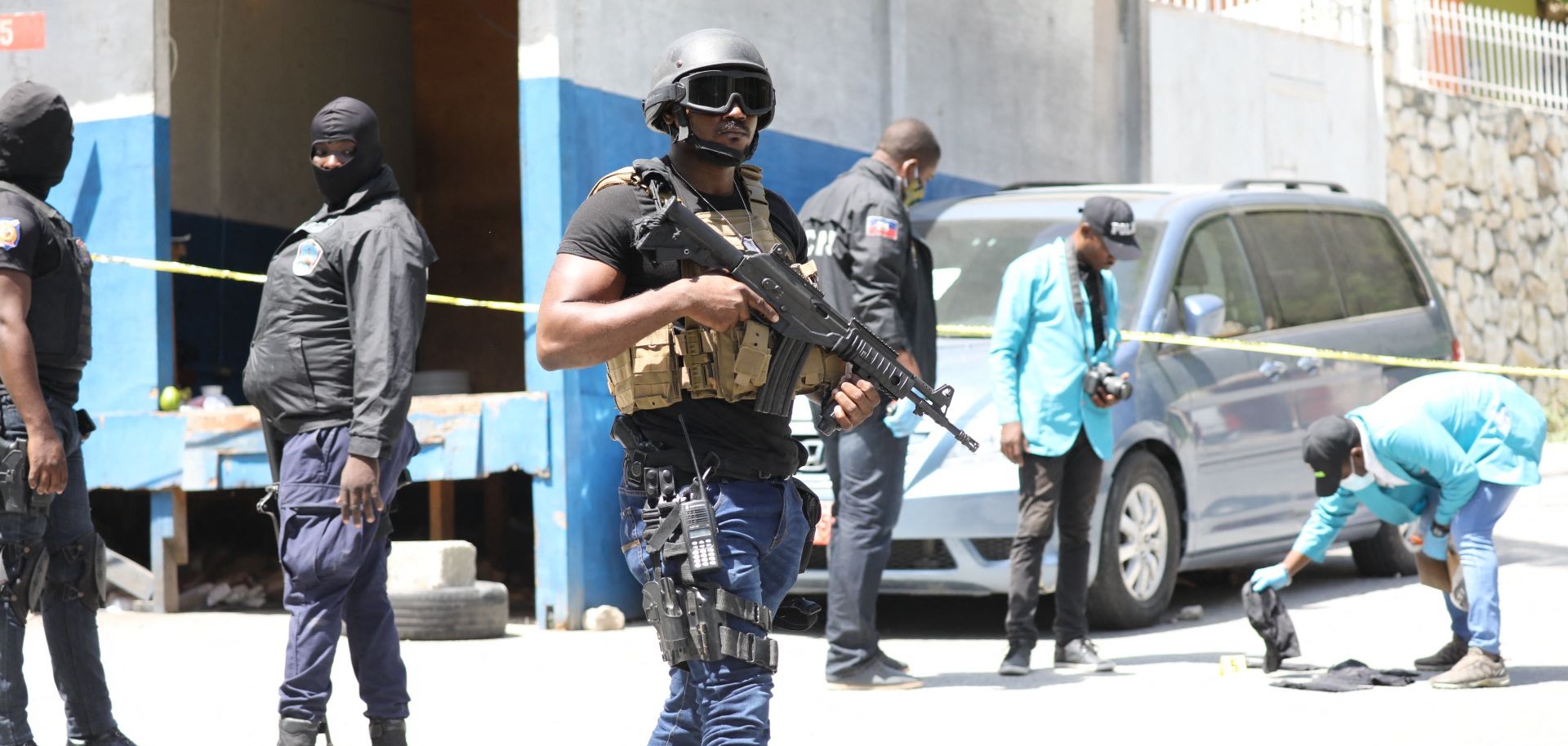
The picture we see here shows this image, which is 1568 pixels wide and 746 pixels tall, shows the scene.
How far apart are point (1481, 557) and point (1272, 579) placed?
27.5 inches

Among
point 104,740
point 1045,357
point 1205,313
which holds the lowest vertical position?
point 104,740

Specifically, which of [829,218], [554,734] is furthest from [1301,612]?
[554,734]

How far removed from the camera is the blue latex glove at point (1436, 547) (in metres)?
6.41

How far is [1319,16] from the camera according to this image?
15641mm

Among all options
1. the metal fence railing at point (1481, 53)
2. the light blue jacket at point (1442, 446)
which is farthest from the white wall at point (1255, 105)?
the light blue jacket at point (1442, 446)

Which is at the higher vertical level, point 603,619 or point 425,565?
point 425,565

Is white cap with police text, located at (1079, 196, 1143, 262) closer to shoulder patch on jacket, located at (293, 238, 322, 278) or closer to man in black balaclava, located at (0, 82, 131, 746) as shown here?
shoulder patch on jacket, located at (293, 238, 322, 278)

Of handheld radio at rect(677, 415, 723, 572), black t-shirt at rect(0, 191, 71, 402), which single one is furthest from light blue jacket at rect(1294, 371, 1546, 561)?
black t-shirt at rect(0, 191, 71, 402)

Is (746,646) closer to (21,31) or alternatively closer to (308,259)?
(308,259)

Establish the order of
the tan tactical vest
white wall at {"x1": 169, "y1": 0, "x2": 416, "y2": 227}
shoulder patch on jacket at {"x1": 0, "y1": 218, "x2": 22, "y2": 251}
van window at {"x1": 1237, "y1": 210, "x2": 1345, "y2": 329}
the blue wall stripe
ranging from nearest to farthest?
1. the tan tactical vest
2. shoulder patch on jacket at {"x1": 0, "y1": 218, "x2": 22, "y2": 251}
3. the blue wall stripe
4. van window at {"x1": 1237, "y1": 210, "x2": 1345, "y2": 329}
5. white wall at {"x1": 169, "y1": 0, "x2": 416, "y2": 227}

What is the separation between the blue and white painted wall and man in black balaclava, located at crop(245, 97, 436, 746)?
3956 millimetres

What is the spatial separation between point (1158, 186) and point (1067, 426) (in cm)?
282

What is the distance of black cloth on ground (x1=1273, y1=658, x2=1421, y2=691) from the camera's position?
6258mm

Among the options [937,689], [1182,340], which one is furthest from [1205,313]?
[937,689]
